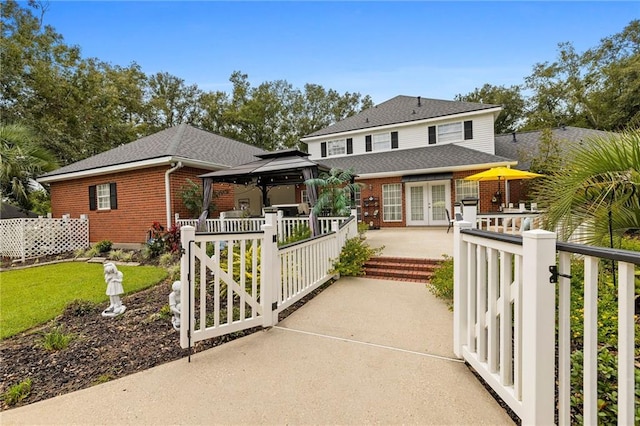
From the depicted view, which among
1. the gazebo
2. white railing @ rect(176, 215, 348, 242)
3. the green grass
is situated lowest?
the green grass

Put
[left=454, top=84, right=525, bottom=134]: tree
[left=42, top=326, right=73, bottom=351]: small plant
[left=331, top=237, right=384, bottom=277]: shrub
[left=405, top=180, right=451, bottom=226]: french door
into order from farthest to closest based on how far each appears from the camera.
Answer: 1. [left=454, top=84, right=525, bottom=134]: tree
2. [left=405, top=180, right=451, bottom=226]: french door
3. [left=331, top=237, right=384, bottom=277]: shrub
4. [left=42, top=326, right=73, bottom=351]: small plant

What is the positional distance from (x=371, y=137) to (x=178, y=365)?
52.0 ft

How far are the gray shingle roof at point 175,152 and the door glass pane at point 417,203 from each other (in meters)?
7.76

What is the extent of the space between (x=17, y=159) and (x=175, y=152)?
407 cm

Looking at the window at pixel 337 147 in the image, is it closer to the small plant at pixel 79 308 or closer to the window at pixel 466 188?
the window at pixel 466 188

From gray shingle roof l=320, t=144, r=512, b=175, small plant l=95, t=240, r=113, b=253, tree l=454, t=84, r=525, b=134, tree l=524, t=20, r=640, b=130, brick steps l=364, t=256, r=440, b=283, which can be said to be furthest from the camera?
tree l=454, t=84, r=525, b=134

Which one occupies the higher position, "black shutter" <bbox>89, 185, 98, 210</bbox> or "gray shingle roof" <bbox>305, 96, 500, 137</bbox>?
"gray shingle roof" <bbox>305, 96, 500, 137</bbox>

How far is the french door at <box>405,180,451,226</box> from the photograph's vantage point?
13766mm

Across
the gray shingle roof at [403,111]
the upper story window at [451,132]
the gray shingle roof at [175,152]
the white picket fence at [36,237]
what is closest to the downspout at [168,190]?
the gray shingle roof at [175,152]

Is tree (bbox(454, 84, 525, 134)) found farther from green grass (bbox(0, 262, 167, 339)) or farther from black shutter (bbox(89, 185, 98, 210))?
black shutter (bbox(89, 185, 98, 210))

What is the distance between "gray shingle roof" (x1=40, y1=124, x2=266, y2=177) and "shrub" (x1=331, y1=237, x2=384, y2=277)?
558cm

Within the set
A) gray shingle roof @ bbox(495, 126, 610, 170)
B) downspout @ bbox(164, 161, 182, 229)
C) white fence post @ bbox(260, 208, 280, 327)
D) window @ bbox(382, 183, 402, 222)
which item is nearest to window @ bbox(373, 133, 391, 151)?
window @ bbox(382, 183, 402, 222)

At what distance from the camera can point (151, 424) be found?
7.02ft

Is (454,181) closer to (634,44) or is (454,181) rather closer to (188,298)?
(188,298)
